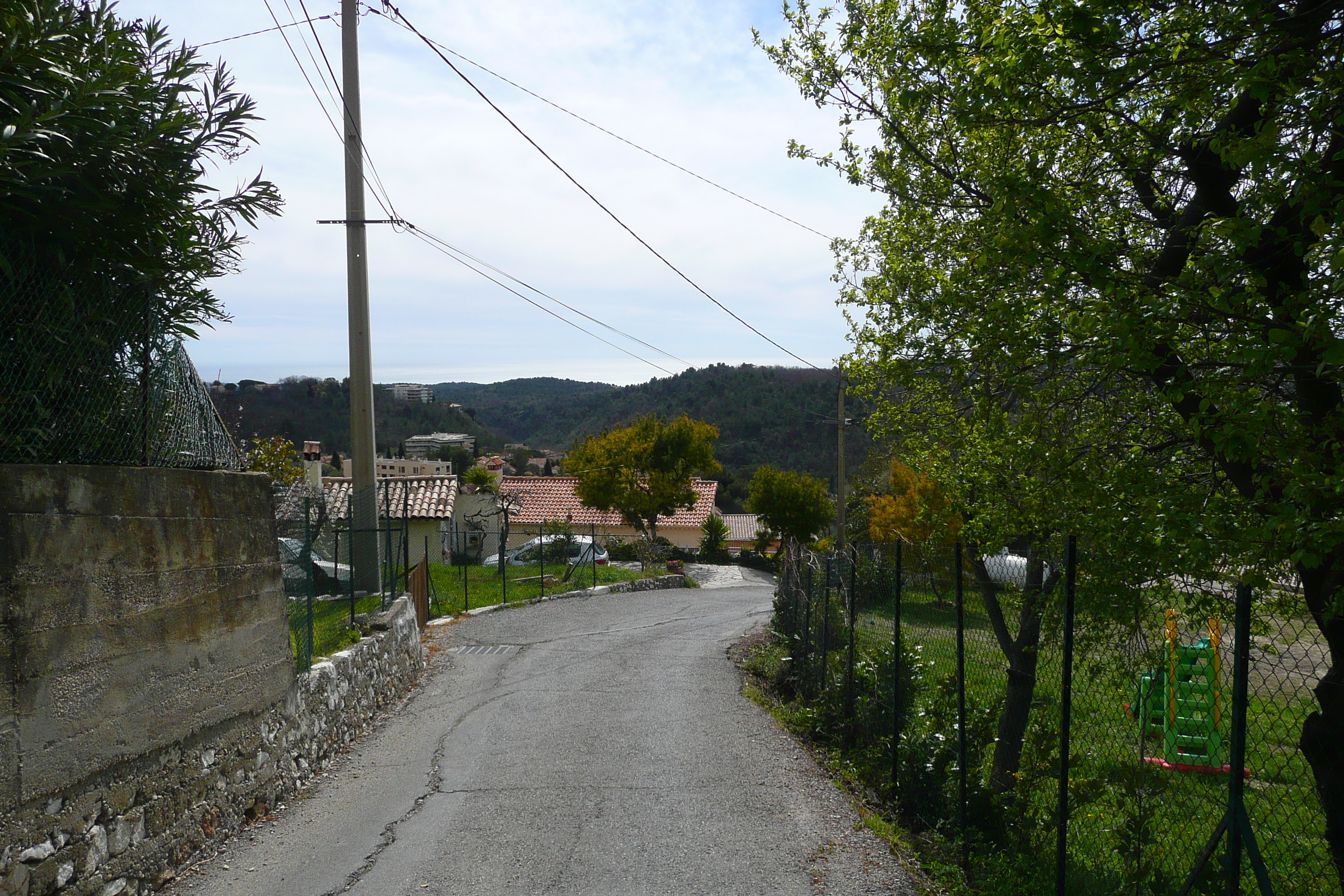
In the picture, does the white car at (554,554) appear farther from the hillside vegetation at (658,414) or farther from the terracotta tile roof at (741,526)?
the terracotta tile roof at (741,526)

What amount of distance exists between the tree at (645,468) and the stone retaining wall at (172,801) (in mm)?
34491

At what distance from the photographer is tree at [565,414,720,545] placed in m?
43.8

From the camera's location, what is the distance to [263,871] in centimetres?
578

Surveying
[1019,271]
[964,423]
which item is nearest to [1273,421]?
[1019,271]

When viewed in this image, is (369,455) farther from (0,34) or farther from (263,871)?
(0,34)

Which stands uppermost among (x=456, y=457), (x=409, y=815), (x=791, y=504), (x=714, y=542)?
(x=456, y=457)

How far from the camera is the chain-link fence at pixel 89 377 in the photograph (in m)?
4.86

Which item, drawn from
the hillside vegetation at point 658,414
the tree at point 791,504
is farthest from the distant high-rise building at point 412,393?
the tree at point 791,504

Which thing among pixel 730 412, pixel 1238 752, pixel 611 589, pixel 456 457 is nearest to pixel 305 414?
pixel 456 457

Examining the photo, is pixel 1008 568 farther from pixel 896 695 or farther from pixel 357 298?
pixel 357 298

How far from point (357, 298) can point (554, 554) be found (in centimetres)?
1915

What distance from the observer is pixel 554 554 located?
106 ft

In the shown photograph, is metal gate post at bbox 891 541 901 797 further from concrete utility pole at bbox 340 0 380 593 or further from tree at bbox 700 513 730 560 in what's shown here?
tree at bbox 700 513 730 560

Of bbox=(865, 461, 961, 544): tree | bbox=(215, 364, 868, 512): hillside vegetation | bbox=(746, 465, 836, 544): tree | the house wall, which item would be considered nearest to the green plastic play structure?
bbox=(865, 461, 961, 544): tree
